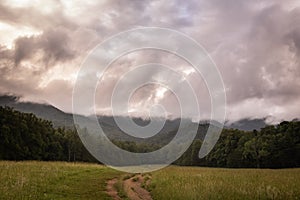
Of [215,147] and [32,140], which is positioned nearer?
[32,140]

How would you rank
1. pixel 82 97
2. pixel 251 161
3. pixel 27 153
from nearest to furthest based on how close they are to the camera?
pixel 82 97 < pixel 27 153 < pixel 251 161

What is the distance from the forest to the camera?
64625 mm

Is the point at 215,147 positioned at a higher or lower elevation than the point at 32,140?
higher

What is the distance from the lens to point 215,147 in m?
103

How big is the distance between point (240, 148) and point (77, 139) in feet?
143

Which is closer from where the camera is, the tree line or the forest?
the tree line

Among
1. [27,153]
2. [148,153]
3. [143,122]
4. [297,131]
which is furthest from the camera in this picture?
[148,153]

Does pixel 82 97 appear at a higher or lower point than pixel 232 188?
higher

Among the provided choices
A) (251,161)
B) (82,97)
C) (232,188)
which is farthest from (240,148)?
(232,188)

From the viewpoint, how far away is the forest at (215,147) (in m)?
64.6

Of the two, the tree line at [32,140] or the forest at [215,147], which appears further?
the forest at [215,147]

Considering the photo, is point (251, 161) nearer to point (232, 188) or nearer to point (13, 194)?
point (232, 188)

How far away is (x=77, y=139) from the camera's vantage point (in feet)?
301

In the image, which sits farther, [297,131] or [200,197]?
[297,131]
